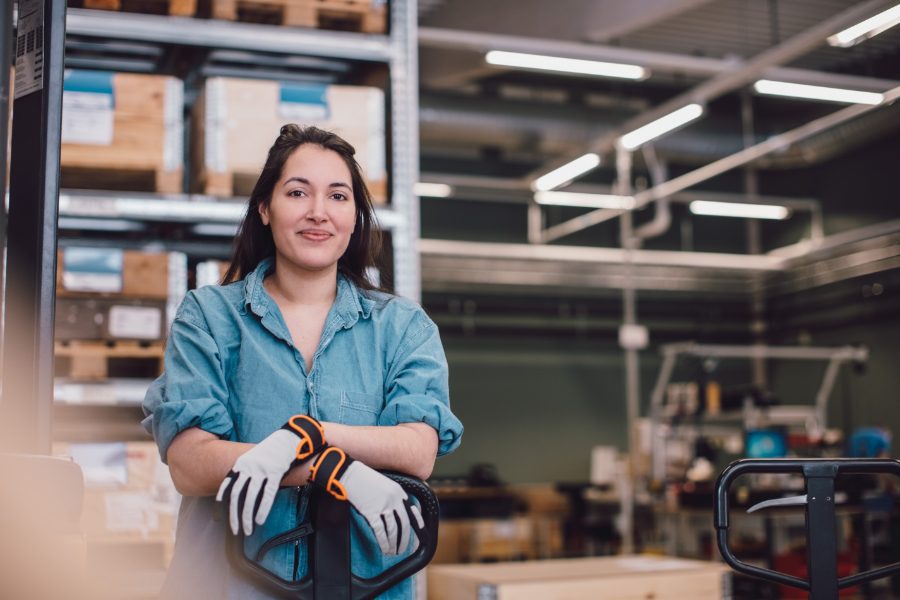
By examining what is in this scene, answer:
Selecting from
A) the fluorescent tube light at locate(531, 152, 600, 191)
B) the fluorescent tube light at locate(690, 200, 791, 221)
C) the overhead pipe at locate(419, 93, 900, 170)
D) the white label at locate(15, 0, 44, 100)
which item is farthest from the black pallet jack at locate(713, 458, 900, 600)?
the fluorescent tube light at locate(690, 200, 791, 221)

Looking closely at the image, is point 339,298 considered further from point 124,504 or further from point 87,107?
point 87,107

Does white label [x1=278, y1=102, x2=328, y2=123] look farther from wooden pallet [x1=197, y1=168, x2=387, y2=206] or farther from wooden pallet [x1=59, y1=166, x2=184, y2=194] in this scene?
wooden pallet [x1=59, y1=166, x2=184, y2=194]

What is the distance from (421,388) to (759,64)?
282 inches

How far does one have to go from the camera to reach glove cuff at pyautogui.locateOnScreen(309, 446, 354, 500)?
193 cm

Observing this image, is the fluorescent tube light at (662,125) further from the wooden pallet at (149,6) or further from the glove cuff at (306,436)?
the glove cuff at (306,436)

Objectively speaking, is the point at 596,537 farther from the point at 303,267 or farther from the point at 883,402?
the point at 303,267

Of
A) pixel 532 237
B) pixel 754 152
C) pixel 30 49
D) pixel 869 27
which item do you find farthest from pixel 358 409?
pixel 532 237

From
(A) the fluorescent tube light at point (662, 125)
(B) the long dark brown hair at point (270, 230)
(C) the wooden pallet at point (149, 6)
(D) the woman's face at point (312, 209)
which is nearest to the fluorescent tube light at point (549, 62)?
(A) the fluorescent tube light at point (662, 125)

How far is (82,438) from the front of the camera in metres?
4.39

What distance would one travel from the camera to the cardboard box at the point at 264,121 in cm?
414

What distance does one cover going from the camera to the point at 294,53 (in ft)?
14.2

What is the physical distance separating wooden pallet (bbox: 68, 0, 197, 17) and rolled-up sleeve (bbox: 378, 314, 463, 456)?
2413mm

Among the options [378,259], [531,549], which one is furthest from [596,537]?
[378,259]

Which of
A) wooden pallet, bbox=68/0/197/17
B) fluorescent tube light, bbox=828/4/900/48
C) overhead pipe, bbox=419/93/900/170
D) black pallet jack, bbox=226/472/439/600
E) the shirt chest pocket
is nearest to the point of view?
black pallet jack, bbox=226/472/439/600
